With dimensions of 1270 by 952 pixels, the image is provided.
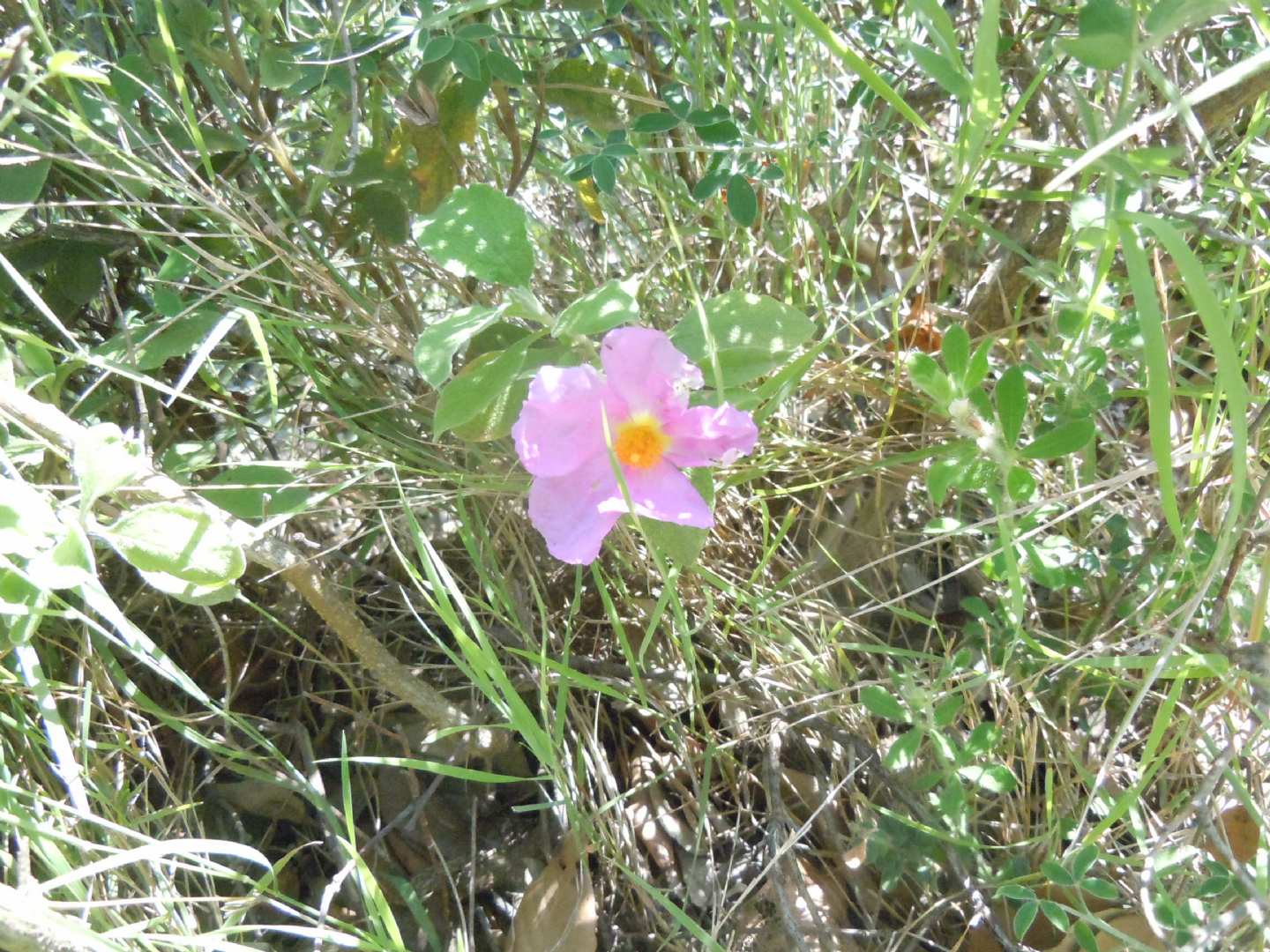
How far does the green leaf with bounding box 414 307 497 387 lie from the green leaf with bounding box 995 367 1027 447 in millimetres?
416

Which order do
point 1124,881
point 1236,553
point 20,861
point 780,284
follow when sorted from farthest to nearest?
1. point 780,284
2. point 1124,881
3. point 1236,553
4. point 20,861

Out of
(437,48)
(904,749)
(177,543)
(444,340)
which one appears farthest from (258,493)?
(904,749)

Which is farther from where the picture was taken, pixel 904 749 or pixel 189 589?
pixel 904 749

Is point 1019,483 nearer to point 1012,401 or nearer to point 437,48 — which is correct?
point 1012,401

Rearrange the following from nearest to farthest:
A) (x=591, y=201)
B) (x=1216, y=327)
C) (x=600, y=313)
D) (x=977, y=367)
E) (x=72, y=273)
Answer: (x=1216, y=327)
(x=600, y=313)
(x=977, y=367)
(x=72, y=273)
(x=591, y=201)

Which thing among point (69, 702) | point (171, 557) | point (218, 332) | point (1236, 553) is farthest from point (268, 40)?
point (1236, 553)

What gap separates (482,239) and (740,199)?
288 mm

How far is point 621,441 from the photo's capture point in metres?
0.83

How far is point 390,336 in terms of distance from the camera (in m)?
1.03

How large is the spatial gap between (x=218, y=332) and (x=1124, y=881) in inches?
38.4

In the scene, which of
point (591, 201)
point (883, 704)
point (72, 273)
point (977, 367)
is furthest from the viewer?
point (591, 201)

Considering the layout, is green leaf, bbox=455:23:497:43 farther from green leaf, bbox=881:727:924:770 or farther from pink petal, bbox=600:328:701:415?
green leaf, bbox=881:727:924:770

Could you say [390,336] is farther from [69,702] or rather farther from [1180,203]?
[1180,203]

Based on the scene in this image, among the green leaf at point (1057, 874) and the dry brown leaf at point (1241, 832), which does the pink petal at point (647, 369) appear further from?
the dry brown leaf at point (1241, 832)
